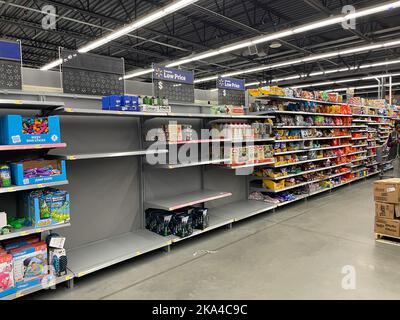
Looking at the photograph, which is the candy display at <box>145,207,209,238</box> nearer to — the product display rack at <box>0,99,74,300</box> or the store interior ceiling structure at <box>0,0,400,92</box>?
the product display rack at <box>0,99,74,300</box>

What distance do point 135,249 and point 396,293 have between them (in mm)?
2654

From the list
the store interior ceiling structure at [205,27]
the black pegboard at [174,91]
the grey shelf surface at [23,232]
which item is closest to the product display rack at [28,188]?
the grey shelf surface at [23,232]

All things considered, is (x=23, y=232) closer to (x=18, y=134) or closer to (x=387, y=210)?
(x=18, y=134)

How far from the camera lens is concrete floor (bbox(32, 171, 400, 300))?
275 cm

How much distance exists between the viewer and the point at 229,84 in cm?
521

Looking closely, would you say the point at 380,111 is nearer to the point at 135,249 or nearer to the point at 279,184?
the point at 279,184

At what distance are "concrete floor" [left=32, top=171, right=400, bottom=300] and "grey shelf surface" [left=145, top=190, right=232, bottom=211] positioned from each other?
57 centimetres

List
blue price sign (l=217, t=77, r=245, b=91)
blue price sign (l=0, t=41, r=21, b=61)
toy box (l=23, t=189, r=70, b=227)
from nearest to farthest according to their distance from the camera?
toy box (l=23, t=189, r=70, b=227) < blue price sign (l=0, t=41, r=21, b=61) < blue price sign (l=217, t=77, r=245, b=91)

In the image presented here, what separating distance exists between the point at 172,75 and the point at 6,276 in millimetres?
2957

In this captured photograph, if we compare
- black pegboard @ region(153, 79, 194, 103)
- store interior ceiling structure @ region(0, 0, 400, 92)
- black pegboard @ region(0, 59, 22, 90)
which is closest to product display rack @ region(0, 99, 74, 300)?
black pegboard @ region(0, 59, 22, 90)

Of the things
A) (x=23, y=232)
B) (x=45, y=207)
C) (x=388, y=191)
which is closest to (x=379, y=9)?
(x=388, y=191)

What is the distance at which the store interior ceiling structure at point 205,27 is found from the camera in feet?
26.0

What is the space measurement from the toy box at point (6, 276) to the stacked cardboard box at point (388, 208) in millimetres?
4367

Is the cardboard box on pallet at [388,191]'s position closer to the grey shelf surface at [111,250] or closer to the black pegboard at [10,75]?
the grey shelf surface at [111,250]
